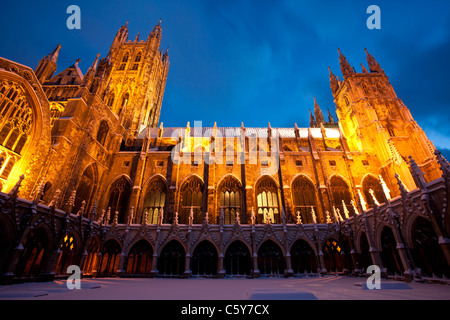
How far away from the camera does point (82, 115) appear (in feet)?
67.4

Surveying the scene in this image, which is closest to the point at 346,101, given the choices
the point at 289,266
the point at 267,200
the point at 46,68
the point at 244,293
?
the point at 267,200

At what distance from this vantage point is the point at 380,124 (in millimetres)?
25125

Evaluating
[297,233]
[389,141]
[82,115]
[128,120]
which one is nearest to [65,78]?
[128,120]

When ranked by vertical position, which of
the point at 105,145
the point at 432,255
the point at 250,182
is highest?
the point at 105,145

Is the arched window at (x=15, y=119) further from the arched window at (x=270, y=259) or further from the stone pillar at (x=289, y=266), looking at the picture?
the stone pillar at (x=289, y=266)

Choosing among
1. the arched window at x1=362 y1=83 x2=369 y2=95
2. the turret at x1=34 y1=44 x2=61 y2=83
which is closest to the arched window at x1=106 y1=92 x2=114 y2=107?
the turret at x1=34 y1=44 x2=61 y2=83

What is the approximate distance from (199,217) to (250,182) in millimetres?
6825

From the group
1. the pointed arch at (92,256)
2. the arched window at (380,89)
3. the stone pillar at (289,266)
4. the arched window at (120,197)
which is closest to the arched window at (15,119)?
the arched window at (120,197)

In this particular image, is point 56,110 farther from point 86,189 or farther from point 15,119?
point 86,189

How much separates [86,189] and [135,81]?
2457 cm

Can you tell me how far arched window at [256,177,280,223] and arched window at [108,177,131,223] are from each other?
14926 mm

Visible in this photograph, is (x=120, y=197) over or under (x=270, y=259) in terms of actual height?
over

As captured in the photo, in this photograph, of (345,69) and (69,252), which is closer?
(69,252)

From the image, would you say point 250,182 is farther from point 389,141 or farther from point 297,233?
point 389,141
